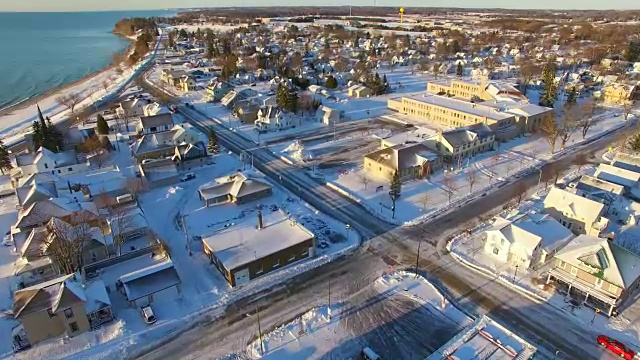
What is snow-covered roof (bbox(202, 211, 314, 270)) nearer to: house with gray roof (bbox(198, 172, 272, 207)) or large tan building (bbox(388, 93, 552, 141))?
house with gray roof (bbox(198, 172, 272, 207))

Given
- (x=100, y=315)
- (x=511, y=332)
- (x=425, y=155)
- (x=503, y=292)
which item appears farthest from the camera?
(x=425, y=155)

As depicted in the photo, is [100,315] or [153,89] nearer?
[100,315]

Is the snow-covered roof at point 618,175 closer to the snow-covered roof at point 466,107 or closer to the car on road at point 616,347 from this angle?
the snow-covered roof at point 466,107

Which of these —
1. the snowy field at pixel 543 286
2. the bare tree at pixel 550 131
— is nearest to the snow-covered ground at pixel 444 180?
the bare tree at pixel 550 131

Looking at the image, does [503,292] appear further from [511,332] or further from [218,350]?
[218,350]

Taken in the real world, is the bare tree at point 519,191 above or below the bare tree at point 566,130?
below

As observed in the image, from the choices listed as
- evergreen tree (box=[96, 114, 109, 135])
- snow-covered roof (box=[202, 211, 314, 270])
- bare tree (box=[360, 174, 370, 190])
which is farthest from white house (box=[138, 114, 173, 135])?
snow-covered roof (box=[202, 211, 314, 270])

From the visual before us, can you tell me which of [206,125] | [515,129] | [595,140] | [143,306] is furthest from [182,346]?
[595,140]
